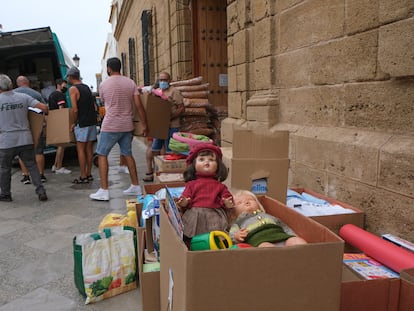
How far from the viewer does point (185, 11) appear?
27.7 feet

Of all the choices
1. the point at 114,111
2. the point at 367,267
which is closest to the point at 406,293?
the point at 367,267

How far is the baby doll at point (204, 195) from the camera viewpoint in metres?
2.39

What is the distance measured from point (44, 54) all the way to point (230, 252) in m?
10.3

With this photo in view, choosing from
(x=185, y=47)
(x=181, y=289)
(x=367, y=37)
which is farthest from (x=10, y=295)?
(x=185, y=47)

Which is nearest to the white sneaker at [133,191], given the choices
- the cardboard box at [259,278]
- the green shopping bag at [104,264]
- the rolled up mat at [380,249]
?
the green shopping bag at [104,264]

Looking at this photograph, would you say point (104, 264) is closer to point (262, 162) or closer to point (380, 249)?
point (262, 162)

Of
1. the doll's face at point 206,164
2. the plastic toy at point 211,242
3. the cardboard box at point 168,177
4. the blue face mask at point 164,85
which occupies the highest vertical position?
the blue face mask at point 164,85

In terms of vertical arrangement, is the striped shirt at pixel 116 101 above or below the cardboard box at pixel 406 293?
above

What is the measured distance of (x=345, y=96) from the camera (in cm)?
Answer: 317

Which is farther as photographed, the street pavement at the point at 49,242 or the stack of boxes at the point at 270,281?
the street pavement at the point at 49,242

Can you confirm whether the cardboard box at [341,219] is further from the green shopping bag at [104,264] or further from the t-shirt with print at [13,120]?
the t-shirt with print at [13,120]

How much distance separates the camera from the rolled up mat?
2.08 metres

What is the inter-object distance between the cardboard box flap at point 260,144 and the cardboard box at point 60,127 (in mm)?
3947

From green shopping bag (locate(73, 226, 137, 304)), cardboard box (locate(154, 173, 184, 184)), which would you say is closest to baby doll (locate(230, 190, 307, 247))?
green shopping bag (locate(73, 226, 137, 304))
